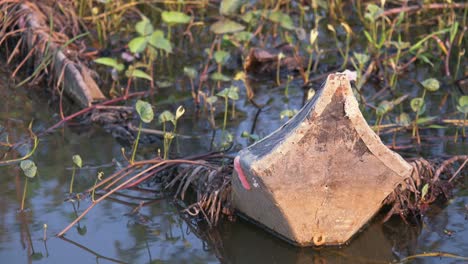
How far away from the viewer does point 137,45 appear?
4.77 metres

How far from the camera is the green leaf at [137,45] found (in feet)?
15.6

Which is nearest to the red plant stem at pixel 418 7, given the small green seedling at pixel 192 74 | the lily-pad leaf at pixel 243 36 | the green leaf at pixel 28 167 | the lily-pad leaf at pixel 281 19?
the lily-pad leaf at pixel 281 19

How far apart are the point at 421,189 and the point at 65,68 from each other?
211 cm

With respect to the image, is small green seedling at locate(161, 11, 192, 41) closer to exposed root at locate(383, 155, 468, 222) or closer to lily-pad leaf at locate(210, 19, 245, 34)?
lily-pad leaf at locate(210, 19, 245, 34)

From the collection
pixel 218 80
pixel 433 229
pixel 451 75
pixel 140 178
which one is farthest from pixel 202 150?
pixel 451 75

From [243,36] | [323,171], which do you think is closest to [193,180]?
[323,171]

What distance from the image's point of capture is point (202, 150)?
4215 millimetres

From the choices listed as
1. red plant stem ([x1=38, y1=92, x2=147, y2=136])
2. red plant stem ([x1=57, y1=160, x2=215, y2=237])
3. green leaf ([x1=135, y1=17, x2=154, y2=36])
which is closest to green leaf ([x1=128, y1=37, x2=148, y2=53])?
green leaf ([x1=135, y1=17, x2=154, y2=36])

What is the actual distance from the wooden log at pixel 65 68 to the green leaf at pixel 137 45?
271mm

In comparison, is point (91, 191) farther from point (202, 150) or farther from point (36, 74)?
point (36, 74)

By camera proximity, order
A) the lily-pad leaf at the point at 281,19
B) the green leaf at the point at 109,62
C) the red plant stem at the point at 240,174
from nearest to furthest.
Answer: the red plant stem at the point at 240,174, the green leaf at the point at 109,62, the lily-pad leaf at the point at 281,19

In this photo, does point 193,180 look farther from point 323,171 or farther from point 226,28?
point 226,28

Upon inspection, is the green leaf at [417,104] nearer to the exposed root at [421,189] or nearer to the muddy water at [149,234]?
the muddy water at [149,234]

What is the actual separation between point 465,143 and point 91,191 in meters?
1.69
